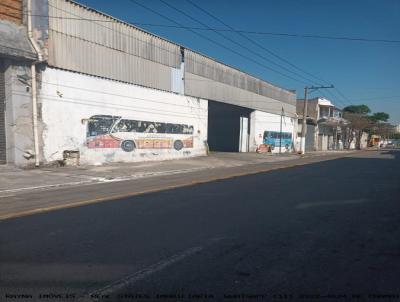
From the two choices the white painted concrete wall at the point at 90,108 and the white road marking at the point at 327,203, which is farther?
the white painted concrete wall at the point at 90,108

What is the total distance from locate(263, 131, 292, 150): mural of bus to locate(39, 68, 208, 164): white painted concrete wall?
1651 cm

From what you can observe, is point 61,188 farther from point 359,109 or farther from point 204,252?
point 359,109

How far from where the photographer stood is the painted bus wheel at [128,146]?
69.6ft

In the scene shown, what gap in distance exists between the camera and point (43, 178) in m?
13.4

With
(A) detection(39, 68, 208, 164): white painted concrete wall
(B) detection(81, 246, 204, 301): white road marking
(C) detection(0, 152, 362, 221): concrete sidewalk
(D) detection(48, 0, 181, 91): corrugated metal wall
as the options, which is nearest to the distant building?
(A) detection(39, 68, 208, 164): white painted concrete wall

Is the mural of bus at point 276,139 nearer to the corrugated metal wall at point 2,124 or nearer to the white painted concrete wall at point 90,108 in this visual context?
the white painted concrete wall at point 90,108

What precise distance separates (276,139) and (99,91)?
27035 millimetres

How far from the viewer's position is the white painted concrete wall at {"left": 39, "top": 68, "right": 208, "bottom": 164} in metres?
17.0

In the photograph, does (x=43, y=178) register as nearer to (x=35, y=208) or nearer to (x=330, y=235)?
(x=35, y=208)

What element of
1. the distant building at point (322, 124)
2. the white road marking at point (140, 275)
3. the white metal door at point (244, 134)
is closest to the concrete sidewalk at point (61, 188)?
the white road marking at point (140, 275)

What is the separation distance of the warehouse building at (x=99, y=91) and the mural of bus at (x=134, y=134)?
0.20 ft

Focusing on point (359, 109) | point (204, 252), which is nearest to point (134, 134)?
point (204, 252)

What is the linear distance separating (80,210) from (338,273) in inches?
213

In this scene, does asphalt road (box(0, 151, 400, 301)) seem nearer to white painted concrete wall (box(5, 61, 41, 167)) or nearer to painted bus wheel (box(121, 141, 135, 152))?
white painted concrete wall (box(5, 61, 41, 167))
